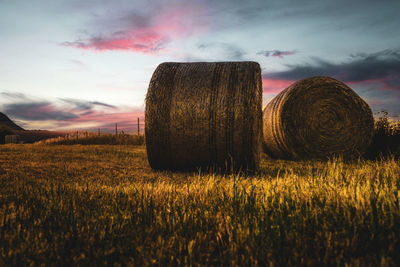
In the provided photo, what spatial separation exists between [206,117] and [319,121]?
374 cm

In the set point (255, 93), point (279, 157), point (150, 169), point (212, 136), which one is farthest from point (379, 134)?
point (150, 169)

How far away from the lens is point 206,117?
468 cm

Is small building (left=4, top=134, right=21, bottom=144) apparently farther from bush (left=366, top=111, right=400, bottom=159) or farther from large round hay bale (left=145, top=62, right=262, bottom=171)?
bush (left=366, top=111, right=400, bottom=159)

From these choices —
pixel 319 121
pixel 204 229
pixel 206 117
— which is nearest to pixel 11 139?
pixel 206 117

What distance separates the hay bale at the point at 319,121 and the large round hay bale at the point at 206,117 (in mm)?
2144

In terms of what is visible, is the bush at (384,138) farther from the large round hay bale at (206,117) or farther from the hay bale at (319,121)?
the large round hay bale at (206,117)

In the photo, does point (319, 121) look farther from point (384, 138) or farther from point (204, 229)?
point (204, 229)

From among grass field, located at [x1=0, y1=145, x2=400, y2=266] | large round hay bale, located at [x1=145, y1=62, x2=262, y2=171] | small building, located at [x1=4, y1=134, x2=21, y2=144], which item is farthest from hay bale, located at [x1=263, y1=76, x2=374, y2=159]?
small building, located at [x1=4, y1=134, x2=21, y2=144]

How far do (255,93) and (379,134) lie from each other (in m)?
4.87

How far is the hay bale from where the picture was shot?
690cm

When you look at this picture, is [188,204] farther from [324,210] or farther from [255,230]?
[324,210]

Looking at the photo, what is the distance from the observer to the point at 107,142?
14.6 m

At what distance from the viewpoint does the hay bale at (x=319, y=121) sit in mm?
6902

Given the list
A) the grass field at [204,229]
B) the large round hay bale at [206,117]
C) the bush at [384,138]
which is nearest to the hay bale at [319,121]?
the bush at [384,138]
